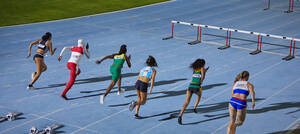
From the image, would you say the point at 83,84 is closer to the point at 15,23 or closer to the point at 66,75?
the point at 66,75

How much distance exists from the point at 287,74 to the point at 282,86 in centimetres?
151

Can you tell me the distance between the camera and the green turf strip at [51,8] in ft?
84.8

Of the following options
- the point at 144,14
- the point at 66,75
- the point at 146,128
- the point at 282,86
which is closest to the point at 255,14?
the point at 144,14

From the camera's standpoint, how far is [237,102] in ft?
33.4

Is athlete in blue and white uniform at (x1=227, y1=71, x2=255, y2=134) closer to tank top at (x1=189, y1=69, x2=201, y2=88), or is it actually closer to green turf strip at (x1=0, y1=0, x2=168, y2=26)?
tank top at (x1=189, y1=69, x2=201, y2=88)

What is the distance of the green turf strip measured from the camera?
2584 cm

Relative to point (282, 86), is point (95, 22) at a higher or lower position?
higher

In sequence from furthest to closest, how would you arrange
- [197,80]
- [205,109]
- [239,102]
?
[205,109] → [197,80] → [239,102]

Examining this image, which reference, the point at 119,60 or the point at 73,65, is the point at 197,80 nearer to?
the point at 119,60

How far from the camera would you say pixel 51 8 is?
93.9ft

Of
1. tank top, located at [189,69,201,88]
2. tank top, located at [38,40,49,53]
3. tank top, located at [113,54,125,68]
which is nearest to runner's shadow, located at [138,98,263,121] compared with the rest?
tank top, located at [189,69,201,88]

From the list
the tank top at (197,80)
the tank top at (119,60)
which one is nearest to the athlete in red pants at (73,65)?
the tank top at (119,60)

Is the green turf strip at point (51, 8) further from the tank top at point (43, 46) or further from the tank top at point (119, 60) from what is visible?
the tank top at point (119, 60)

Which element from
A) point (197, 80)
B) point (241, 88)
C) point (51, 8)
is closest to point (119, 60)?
point (197, 80)
